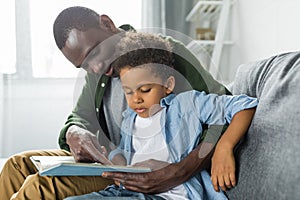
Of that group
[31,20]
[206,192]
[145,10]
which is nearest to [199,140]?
[206,192]

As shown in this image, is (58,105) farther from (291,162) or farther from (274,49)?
(291,162)

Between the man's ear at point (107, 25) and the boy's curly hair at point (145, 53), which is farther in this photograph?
the man's ear at point (107, 25)

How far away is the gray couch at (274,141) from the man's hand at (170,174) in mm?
86

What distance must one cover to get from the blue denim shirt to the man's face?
132 mm

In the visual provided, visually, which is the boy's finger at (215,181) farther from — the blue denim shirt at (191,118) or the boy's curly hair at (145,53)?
the boy's curly hair at (145,53)

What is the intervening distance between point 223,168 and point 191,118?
0.14 m

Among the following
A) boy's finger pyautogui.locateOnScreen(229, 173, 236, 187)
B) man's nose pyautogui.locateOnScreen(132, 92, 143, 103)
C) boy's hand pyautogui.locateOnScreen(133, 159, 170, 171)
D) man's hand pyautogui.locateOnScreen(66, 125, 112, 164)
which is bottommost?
boy's finger pyautogui.locateOnScreen(229, 173, 236, 187)

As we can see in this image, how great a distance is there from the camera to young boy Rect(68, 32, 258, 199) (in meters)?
0.98

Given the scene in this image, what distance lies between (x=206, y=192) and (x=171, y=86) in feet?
0.89

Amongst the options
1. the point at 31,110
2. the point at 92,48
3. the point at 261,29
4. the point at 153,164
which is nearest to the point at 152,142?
the point at 153,164

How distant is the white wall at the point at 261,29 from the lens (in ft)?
5.76

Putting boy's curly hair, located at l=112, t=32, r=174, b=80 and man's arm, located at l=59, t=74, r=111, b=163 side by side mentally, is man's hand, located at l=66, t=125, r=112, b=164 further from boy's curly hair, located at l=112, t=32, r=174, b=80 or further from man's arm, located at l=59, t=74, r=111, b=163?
boy's curly hair, located at l=112, t=32, r=174, b=80

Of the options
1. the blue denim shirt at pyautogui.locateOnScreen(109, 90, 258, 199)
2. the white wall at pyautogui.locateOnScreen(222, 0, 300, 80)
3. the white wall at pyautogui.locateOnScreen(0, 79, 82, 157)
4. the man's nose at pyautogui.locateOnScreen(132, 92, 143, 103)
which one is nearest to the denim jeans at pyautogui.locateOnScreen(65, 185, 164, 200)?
the blue denim shirt at pyautogui.locateOnScreen(109, 90, 258, 199)

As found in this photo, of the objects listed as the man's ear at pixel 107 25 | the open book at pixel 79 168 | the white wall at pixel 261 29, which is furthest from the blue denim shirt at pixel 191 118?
the white wall at pixel 261 29
